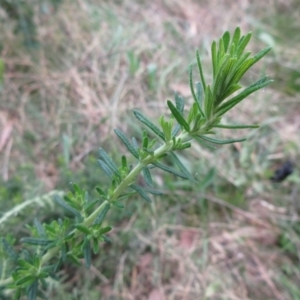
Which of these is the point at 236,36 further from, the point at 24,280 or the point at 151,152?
the point at 24,280

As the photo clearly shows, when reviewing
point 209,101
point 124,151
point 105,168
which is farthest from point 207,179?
point 209,101

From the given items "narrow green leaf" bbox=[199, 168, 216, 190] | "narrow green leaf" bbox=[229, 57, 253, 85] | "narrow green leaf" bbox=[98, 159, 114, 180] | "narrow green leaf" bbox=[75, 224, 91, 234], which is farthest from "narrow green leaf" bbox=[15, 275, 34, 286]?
"narrow green leaf" bbox=[199, 168, 216, 190]

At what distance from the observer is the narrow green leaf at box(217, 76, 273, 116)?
81 cm

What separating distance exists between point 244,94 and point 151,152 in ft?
0.67

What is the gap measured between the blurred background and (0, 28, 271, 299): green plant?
12.6 inches

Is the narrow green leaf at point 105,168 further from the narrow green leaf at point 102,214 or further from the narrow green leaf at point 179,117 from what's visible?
the narrow green leaf at point 179,117

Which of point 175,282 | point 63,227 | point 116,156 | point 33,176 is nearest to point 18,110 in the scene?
point 33,176

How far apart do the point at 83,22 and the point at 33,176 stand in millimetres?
1019

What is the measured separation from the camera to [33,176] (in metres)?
1.74

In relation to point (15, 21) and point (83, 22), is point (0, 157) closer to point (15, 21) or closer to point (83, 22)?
point (15, 21)

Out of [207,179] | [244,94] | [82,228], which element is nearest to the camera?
[244,94]

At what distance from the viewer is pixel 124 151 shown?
1.92 metres

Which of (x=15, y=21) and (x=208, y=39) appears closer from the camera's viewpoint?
(x=15, y=21)

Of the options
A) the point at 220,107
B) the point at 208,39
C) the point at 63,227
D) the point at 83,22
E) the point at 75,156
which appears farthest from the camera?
the point at 208,39
